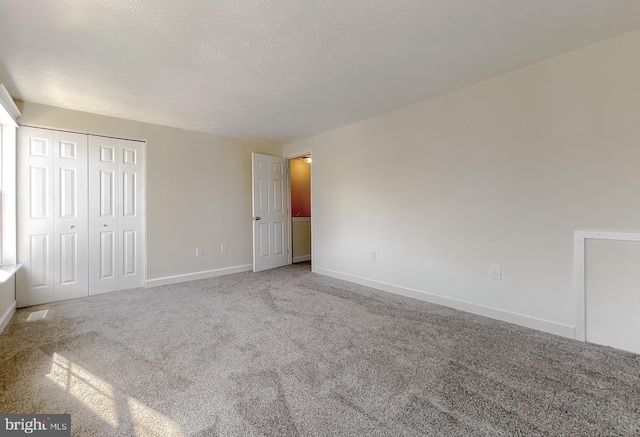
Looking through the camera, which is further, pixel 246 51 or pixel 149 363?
pixel 246 51

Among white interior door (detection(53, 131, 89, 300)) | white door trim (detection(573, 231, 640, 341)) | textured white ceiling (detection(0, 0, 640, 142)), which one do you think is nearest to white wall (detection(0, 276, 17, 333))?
white interior door (detection(53, 131, 89, 300))

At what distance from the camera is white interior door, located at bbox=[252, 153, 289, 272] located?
4.74 metres

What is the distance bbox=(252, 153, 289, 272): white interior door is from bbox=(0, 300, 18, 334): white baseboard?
2772mm

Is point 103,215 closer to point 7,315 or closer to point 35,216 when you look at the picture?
point 35,216

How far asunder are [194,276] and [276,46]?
3.47m

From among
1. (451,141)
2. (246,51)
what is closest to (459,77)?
(451,141)

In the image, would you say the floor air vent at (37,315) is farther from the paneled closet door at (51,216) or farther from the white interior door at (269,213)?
the white interior door at (269,213)

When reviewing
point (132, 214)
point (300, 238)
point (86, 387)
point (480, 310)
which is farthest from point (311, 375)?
point (300, 238)

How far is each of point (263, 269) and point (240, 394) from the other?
332cm

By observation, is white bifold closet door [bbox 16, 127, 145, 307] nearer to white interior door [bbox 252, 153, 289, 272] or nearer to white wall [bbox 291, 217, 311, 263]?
white interior door [bbox 252, 153, 289, 272]

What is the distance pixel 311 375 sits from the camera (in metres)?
1.74

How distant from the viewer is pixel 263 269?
4.85 m

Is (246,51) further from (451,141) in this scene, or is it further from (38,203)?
(38,203)
